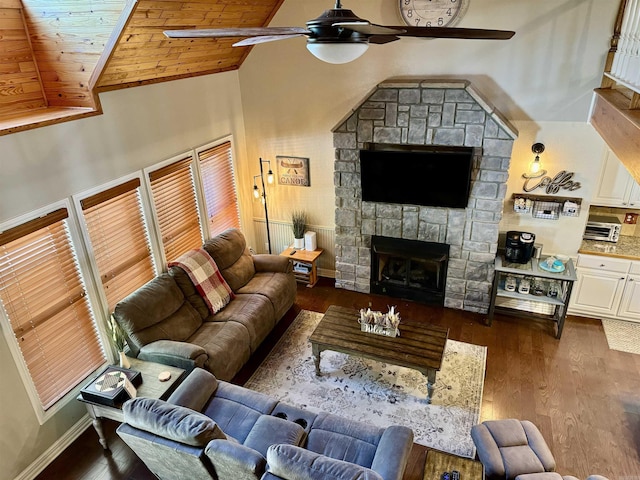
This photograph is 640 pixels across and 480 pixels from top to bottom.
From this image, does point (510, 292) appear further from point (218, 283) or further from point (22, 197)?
point (22, 197)

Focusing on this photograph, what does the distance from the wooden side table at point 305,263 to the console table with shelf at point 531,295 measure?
228cm

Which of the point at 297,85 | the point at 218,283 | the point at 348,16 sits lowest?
the point at 218,283

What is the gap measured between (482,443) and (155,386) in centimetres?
258

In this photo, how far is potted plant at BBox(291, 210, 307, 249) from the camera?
5.94m

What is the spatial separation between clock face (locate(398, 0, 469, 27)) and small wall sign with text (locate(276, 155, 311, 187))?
2060mm

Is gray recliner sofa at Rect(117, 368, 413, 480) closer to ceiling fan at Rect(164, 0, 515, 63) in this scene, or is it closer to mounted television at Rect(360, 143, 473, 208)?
ceiling fan at Rect(164, 0, 515, 63)

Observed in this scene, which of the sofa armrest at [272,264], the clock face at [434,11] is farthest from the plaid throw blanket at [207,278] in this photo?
the clock face at [434,11]

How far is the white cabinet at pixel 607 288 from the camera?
4.78 metres

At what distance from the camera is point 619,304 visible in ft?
16.2

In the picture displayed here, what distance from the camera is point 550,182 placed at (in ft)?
15.7

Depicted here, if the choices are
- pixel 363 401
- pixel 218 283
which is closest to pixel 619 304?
pixel 363 401

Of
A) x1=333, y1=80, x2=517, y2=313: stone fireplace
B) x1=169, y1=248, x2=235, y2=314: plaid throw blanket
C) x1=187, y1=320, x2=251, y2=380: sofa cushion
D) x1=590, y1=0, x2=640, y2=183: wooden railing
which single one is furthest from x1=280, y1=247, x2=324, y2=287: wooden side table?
x1=590, y1=0, x2=640, y2=183: wooden railing

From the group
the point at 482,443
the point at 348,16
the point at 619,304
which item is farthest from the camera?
the point at 619,304

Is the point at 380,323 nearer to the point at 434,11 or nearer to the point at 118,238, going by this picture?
the point at 118,238
